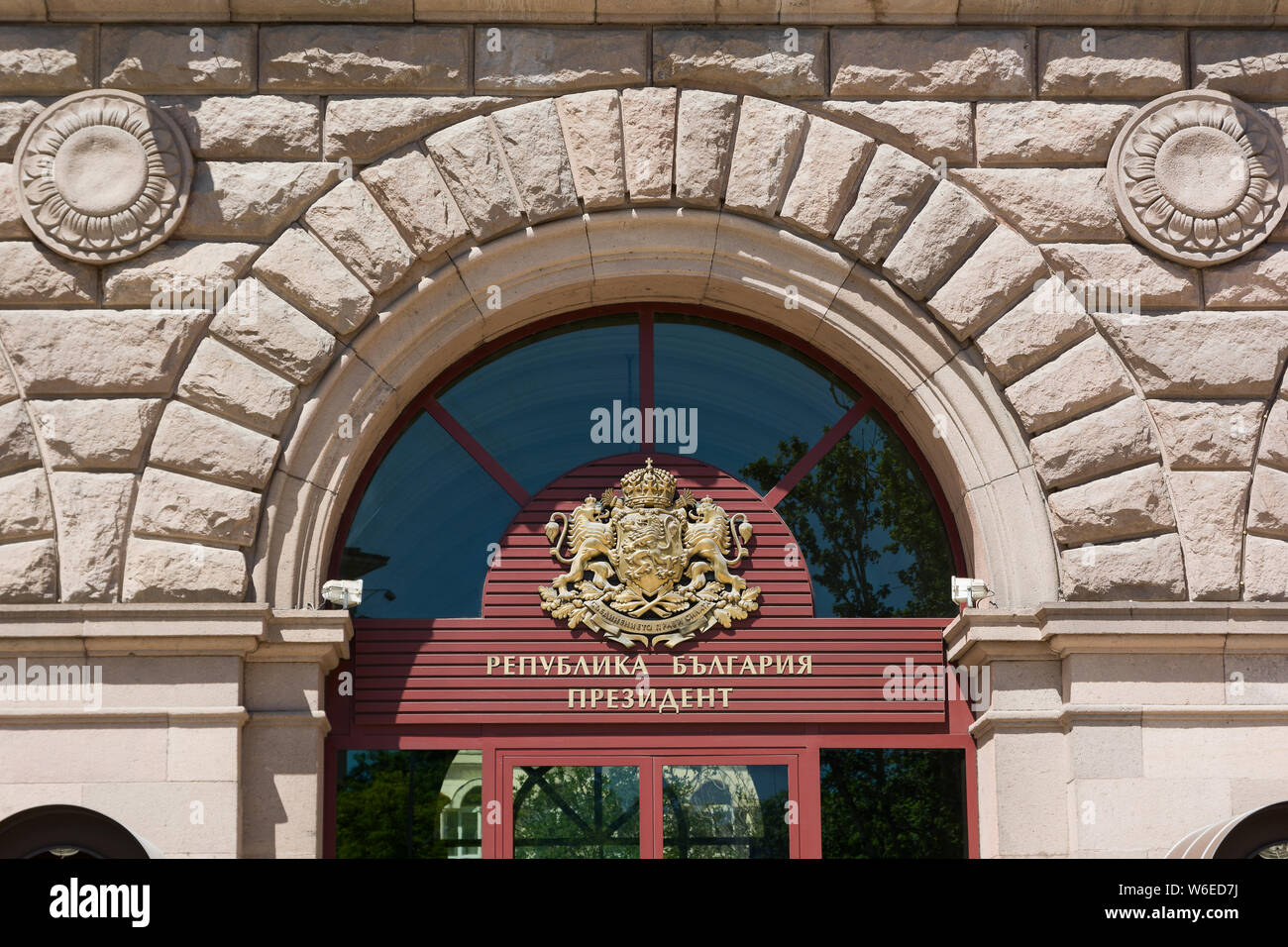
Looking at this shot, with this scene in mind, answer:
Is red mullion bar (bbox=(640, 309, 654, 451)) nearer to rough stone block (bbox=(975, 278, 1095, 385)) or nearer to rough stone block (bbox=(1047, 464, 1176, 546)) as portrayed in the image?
rough stone block (bbox=(975, 278, 1095, 385))

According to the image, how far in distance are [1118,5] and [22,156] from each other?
7.29m

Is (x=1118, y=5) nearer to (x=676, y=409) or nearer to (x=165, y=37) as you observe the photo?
(x=676, y=409)

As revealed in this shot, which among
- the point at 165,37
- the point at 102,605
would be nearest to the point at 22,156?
the point at 165,37

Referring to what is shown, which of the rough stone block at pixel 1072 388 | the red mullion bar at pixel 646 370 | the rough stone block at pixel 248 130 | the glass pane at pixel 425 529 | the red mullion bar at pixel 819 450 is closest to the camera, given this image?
the rough stone block at pixel 1072 388

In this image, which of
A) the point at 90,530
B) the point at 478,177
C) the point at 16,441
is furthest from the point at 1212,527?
the point at 16,441

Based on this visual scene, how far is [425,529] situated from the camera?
11.8m

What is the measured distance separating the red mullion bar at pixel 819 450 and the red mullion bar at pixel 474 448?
1691 millimetres

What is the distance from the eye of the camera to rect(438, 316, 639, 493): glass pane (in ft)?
39.2

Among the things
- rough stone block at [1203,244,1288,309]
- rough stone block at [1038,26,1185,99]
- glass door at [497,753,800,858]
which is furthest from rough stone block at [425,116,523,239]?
rough stone block at [1203,244,1288,309]

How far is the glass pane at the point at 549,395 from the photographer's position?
12.0 metres

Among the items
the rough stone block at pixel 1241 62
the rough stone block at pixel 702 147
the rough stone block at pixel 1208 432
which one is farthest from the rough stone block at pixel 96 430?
the rough stone block at pixel 1241 62

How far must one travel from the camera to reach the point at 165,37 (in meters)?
11.6

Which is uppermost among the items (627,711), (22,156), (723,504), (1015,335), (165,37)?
(165,37)

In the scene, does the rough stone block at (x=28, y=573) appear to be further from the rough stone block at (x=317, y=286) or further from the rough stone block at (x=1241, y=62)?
the rough stone block at (x=1241, y=62)
